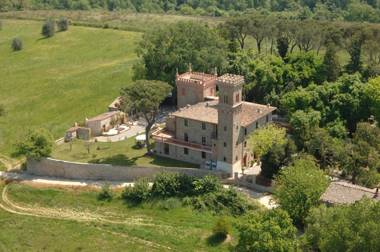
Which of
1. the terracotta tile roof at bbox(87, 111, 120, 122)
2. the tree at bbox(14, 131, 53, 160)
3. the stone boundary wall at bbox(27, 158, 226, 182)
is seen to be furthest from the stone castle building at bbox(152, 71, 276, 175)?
the tree at bbox(14, 131, 53, 160)

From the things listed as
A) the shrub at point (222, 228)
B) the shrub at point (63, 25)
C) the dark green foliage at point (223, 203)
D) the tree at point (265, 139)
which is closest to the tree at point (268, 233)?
the shrub at point (222, 228)

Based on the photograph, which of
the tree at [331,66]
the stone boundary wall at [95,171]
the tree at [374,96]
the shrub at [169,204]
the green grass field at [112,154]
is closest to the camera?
the shrub at [169,204]

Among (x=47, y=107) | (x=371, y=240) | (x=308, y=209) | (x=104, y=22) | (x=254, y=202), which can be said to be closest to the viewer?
(x=371, y=240)

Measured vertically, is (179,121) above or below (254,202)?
above

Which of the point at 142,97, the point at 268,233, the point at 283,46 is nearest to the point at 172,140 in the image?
the point at 142,97

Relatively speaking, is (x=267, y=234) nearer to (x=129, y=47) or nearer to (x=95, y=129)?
(x=95, y=129)

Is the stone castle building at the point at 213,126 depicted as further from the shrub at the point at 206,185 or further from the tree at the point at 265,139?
the shrub at the point at 206,185

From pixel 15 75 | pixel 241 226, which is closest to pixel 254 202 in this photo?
pixel 241 226

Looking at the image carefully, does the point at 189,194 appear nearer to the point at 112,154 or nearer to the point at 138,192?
the point at 138,192
